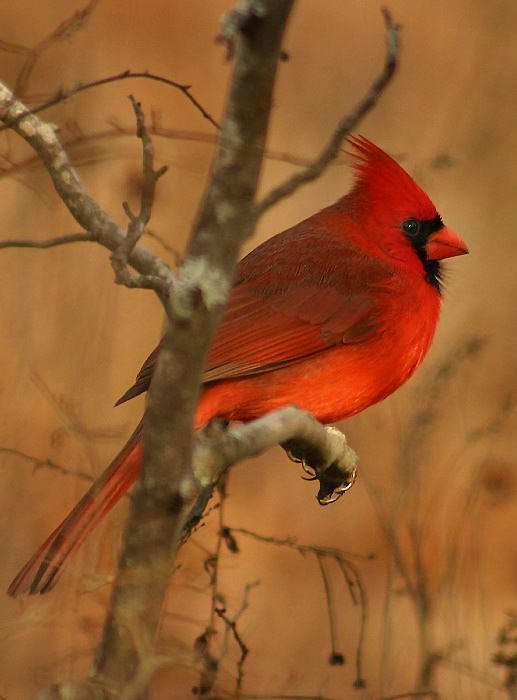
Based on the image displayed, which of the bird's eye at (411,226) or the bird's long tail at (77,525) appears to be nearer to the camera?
the bird's long tail at (77,525)

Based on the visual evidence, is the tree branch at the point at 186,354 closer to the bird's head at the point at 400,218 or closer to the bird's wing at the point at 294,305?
the bird's wing at the point at 294,305

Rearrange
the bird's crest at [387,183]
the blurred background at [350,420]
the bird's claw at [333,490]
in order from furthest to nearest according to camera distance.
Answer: the blurred background at [350,420] → the bird's crest at [387,183] → the bird's claw at [333,490]

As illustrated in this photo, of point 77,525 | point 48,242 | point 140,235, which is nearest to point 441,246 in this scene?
point 77,525

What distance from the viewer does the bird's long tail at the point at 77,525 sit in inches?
81.3

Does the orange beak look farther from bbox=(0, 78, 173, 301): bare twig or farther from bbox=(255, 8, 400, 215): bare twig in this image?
bbox=(255, 8, 400, 215): bare twig

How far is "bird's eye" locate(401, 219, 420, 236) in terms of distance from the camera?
2926 mm

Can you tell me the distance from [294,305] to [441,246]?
530 millimetres

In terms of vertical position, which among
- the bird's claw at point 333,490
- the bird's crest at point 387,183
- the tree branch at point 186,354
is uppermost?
the bird's crest at point 387,183

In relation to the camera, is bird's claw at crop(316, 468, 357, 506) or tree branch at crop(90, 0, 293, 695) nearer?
tree branch at crop(90, 0, 293, 695)

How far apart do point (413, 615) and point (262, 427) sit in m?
2.91

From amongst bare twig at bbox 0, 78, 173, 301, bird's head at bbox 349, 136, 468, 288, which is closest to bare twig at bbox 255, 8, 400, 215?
bare twig at bbox 0, 78, 173, 301

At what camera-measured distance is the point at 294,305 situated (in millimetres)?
2750

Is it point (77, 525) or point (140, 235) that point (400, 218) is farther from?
point (140, 235)

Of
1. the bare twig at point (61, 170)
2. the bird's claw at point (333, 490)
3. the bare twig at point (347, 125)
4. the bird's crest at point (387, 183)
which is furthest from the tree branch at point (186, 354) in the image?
the bird's crest at point (387, 183)
